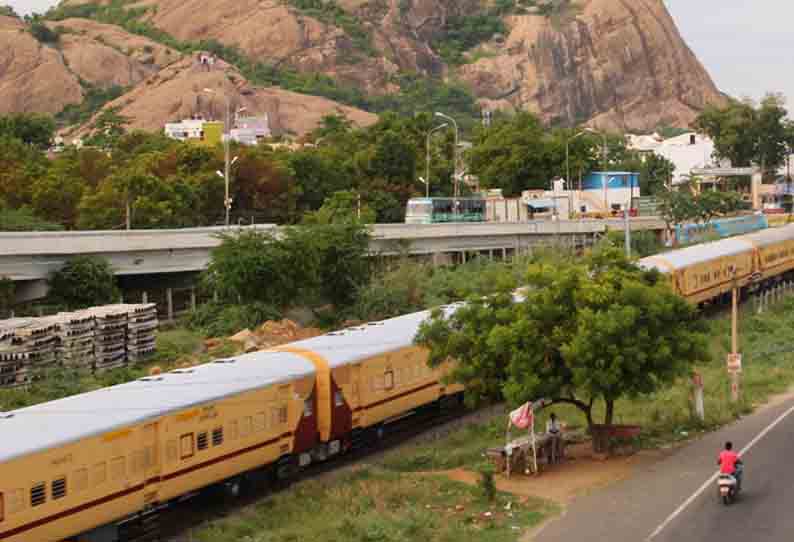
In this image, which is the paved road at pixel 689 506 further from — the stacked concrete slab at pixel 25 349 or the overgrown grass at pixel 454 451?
the stacked concrete slab at pixel 25 349

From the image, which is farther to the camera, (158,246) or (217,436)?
(158,246)

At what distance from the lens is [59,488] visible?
65.7 feet

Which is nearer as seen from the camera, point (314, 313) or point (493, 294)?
point (493, 294)

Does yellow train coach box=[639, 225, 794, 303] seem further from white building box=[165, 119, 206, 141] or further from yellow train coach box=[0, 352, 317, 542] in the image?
white building box=[165, 119, 206, 141]

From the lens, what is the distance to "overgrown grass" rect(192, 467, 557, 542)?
21516 mm

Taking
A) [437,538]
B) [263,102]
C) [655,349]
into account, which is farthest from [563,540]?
[263,102]

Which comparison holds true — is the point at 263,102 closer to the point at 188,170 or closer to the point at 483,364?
the point at 188,170

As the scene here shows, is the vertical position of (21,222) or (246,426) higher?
(21,222)

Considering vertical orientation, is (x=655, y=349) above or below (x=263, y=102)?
below

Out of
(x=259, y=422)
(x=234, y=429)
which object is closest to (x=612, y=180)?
(x=259, y=422)

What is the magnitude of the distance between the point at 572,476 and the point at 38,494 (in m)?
11.5

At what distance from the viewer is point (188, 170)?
82.2 m

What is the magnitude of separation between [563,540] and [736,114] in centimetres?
12236

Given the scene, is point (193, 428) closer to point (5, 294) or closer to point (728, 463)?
point (728, 463)
